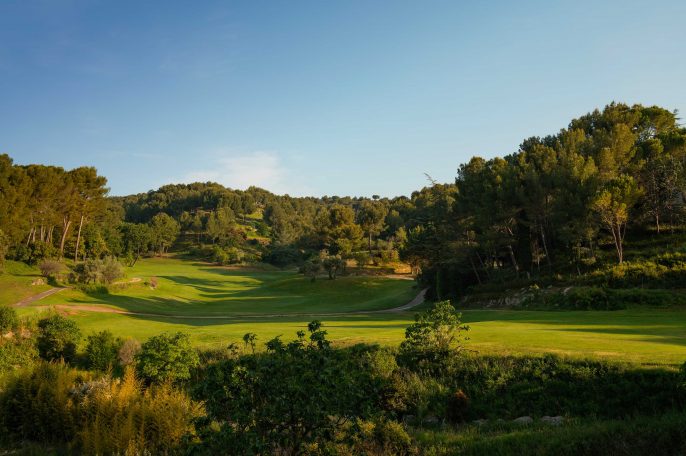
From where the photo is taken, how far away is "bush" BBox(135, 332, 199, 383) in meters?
16.8

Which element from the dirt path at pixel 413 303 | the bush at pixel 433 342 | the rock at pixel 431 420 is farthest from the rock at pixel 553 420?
the dirt path at pixel 413 303

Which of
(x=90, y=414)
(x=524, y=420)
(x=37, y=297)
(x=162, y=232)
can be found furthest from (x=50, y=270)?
(x=162, y=232)

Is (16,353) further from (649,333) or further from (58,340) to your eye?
(649,333)

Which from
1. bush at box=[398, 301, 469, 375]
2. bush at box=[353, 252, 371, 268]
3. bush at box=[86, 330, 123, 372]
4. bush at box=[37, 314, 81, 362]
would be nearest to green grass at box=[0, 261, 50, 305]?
bush at box=[37, 314, 81, 362]

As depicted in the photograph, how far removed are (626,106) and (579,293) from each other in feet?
118

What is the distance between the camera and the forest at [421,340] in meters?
7.52

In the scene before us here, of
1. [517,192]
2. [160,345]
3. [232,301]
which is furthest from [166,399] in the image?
[232,301]

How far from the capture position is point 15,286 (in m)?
45.3

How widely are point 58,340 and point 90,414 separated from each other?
11.6 metres

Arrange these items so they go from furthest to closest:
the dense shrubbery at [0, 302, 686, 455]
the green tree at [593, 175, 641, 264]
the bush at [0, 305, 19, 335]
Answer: the green tree at [593, 175, 641, 264] < the bush at [0, 305, 19, 335] < the dense shrubbery at [0, 302, 686, 455]

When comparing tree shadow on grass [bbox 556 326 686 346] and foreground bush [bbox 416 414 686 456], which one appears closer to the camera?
foreground bush [bbox 416 414 686 456]

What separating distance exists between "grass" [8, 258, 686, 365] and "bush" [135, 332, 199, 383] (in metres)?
4.04

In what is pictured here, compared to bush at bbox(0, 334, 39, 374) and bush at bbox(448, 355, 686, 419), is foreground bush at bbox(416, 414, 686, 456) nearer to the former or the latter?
bush at bbox(448, 355, 686, 419)

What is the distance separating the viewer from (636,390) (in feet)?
40.7
